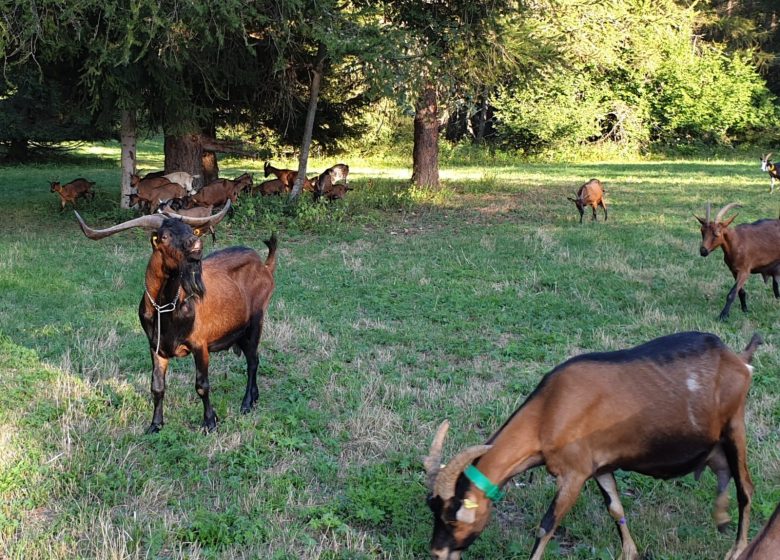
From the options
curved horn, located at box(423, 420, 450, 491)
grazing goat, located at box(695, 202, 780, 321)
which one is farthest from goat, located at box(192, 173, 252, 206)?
curved horn, located at box(423, 420, 450, 491)

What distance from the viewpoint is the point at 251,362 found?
6551mm

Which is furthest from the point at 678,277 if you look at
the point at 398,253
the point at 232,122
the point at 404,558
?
the point at 232,122

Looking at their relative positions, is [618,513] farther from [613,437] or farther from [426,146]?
[426,146]

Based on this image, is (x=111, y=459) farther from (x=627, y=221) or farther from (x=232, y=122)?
(x=232, y=122)

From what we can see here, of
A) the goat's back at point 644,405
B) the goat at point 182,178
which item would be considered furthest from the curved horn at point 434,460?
the goat at point 182,178

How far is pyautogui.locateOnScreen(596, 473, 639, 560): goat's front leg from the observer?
4125 mm

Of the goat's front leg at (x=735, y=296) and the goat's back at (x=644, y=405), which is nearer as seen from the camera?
the goat's back at (x=644, y=405)

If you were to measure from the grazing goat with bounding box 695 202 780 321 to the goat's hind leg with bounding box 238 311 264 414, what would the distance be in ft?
19.2

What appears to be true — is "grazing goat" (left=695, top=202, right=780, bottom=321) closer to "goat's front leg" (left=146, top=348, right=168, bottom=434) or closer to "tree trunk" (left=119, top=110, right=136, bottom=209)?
"goat's front leg" (left=146, top=348, right=168, bottom=434)

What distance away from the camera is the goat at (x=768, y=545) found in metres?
2.23

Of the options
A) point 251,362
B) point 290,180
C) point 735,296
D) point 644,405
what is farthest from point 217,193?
point 644,405

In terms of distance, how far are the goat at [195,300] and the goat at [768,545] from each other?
4.09 metres

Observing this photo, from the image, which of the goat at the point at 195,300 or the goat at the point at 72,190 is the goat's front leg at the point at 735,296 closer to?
the goat at the point at 195,300

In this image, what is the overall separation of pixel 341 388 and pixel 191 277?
6.14 ft
